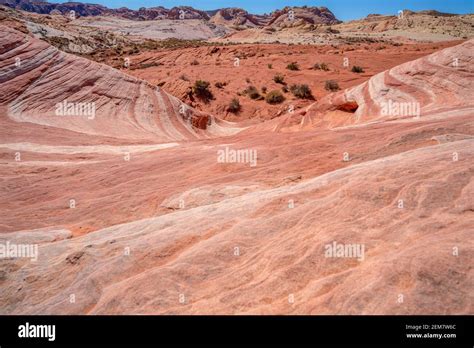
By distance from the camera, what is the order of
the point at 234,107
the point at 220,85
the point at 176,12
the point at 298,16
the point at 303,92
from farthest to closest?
the point at 176,12 → the point at 298,16 → the point at 220,85 → the point at 303,92 → the point at 234,107

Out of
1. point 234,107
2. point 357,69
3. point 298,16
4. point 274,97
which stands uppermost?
point 298,16

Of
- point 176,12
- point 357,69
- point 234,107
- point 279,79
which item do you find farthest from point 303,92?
point 176,12

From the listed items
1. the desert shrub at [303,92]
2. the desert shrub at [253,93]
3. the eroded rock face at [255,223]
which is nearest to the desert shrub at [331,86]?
the desert shrub at [303,92]

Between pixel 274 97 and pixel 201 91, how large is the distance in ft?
16.6

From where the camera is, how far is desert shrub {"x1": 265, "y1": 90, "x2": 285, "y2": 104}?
23.8 m

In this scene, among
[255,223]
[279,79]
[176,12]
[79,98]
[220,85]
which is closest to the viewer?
[255,223]

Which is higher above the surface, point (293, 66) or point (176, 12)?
point (176, 12)

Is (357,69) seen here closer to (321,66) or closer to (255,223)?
(321,66)

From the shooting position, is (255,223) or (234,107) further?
(234,107)

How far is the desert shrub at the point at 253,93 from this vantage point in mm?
24625

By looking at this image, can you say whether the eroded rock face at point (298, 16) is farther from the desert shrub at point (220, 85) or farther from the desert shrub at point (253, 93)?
the desert shrub at point (253, 93)

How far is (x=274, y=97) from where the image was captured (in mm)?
23812
